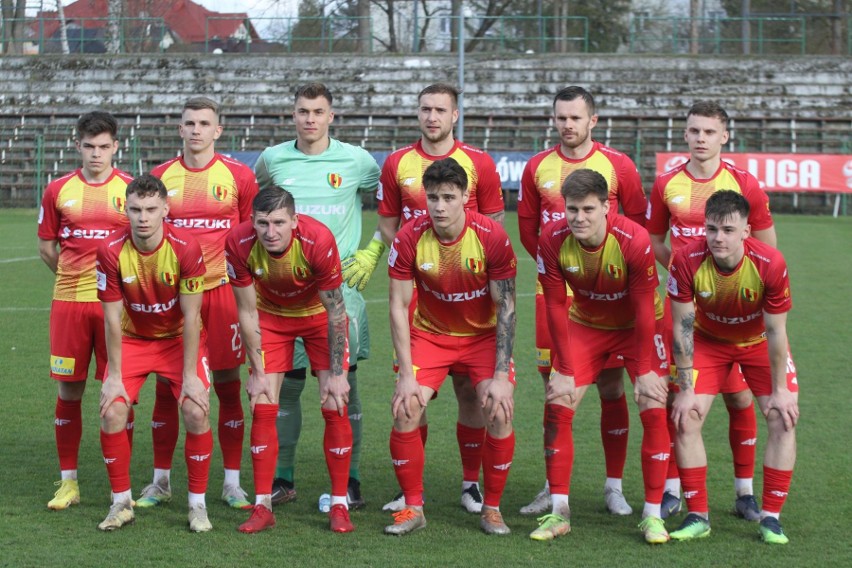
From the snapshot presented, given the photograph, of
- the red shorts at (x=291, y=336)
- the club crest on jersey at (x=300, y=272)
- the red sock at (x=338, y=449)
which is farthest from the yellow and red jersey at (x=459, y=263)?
the red sock at (x=338, y=449)

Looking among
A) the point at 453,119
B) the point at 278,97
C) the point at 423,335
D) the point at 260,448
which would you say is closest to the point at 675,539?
the point at 423,335

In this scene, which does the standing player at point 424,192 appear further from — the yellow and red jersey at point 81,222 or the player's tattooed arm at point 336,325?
the yellow and red jersey at point 81,222

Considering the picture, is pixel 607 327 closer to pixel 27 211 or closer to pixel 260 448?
pixel 260 448

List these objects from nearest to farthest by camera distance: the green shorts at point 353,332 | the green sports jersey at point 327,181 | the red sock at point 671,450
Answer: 1. the red sock at point 671,450
2. the green shorts at point 353,332
3. the green sports jersey at point 327,181

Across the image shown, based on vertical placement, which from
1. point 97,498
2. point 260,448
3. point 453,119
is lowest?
point 97,498

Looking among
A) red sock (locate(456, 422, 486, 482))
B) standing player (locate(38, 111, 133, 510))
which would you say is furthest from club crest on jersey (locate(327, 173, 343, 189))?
red sock (locate(456, 422, 486, 482))

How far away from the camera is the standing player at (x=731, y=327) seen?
552cm

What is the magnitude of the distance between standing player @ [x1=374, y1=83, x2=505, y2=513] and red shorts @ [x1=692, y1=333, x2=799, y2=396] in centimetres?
126

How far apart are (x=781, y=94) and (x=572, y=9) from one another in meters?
13.1

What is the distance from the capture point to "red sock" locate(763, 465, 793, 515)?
5590mm

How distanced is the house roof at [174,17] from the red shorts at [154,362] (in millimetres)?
28604

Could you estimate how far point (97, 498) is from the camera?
6348 millimetres

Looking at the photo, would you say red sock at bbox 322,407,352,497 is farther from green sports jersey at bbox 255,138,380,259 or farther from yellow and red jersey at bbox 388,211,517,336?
green sports jersey at bbox 255,138,380,259

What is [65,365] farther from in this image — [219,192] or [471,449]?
[471,449]
